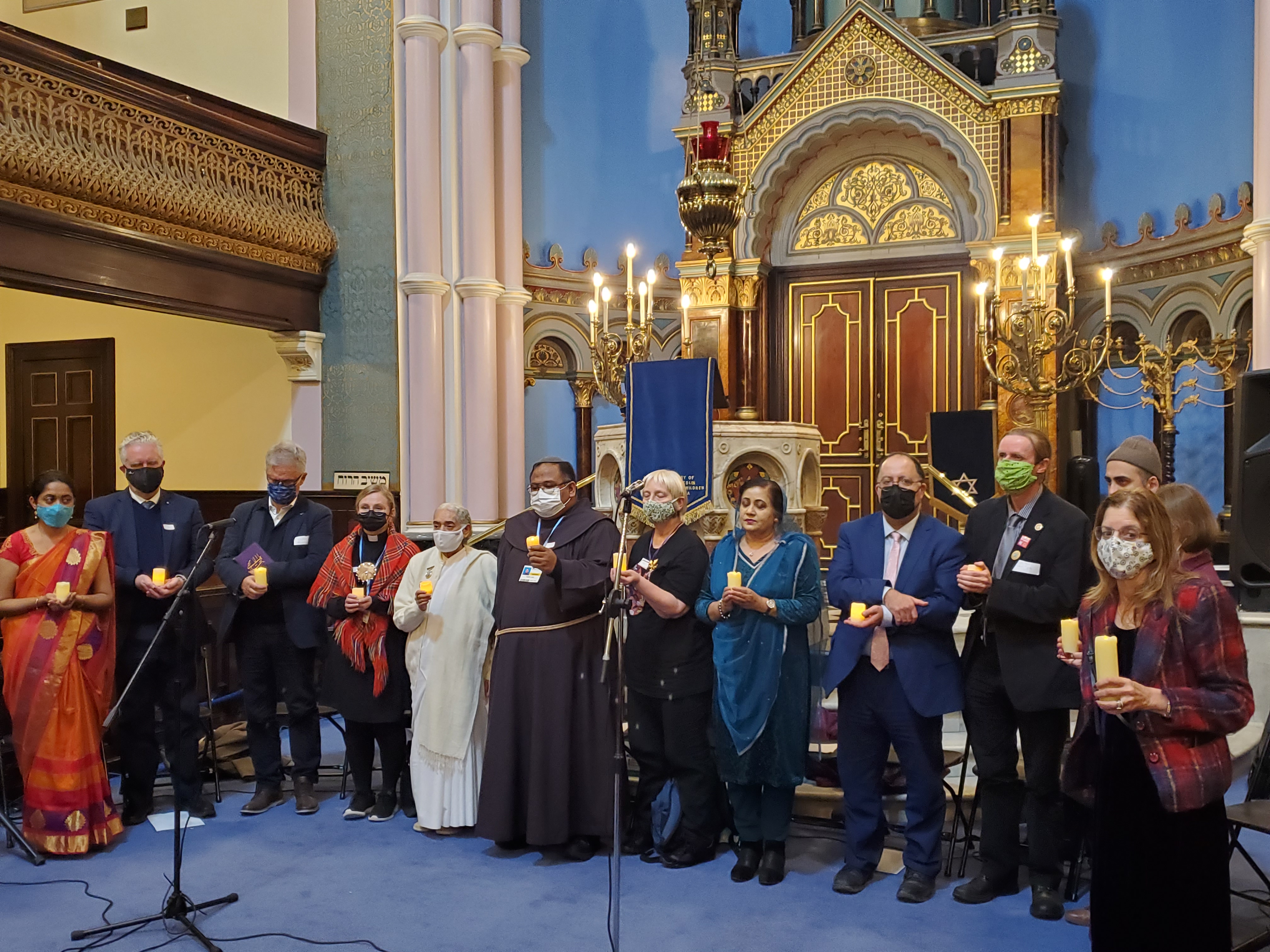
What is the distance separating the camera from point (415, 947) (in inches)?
155

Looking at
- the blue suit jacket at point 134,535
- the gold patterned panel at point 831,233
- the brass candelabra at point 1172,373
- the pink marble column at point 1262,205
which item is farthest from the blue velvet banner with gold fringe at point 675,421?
the gold patterned panel at point 831,233

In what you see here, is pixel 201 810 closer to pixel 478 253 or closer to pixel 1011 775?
pixel 1011 775

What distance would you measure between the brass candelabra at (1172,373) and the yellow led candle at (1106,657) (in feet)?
14.9

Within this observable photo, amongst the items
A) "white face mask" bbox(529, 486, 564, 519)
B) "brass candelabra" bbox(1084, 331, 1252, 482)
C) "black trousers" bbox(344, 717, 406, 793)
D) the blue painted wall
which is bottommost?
"black trousers" bbox(344, 717, 406, 793)

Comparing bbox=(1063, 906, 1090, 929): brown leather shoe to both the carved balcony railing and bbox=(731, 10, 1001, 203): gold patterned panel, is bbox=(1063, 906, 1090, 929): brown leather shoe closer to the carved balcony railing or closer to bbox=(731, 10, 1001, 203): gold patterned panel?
the carved balcony railing

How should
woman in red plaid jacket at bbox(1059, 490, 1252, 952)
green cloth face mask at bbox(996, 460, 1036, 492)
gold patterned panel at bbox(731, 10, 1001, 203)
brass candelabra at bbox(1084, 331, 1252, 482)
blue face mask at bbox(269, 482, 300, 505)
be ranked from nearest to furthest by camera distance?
woman in red plaid jacket at bbox(1059, 490, 1252, 952) < green cloth face mask at bbox(996, 460, 1036, 492) < blue face mask at bbox(269, 482, 300, 505) < brass candelabra at bbox(1084, 331, 1252, 482) < gold patterned panel at bbox(731, 10, 1001, 203)

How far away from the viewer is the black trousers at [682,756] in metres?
4.68

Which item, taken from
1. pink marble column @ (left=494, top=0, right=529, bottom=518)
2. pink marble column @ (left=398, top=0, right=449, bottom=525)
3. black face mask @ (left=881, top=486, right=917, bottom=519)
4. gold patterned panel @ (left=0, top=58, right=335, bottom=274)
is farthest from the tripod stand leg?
pink marble column @ (left=494, top=0, right=529, bottom=518)

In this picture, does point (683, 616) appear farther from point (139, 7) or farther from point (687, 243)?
point (139, 7)

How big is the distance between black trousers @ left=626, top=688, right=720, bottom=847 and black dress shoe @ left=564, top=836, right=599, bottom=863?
0.29 metres

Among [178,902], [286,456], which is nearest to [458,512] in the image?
[286,456]

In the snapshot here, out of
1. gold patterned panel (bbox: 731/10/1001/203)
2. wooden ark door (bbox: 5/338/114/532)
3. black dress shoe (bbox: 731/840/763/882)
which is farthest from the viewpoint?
wooden ark door (bbox: 5/338/114/532)

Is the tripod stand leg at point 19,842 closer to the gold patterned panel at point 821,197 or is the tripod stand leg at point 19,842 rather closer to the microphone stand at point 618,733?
the microphone stand at point 618,733

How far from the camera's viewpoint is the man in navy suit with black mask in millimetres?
5410
